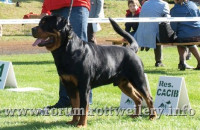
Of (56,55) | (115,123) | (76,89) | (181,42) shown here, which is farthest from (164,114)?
(181,42)

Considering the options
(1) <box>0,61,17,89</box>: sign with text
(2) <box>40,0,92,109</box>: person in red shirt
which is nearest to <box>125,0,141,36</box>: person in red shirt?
(1) <box>0,61,17,89</box>: sign with text

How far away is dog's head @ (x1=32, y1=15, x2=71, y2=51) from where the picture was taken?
5.29 metres

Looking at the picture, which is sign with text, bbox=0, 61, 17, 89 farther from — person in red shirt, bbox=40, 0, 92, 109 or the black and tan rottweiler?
the black and tan rottweiler

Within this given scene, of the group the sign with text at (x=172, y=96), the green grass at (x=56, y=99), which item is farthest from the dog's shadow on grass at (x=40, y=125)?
the sign with text at (x=172, y=96)

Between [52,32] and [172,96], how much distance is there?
1903mm

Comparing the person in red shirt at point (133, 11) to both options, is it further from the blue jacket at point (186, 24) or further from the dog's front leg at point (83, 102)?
the dog's front leg at point (83, 102)

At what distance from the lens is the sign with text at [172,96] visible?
6.24m

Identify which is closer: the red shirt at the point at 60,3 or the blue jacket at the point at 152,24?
the red shirt at the point at 60,3

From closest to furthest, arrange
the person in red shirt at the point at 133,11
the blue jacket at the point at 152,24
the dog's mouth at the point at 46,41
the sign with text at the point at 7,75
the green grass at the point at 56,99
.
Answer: the dog's mouth at the point at 46,41 → the green grass at the point at 56,99 → the sign with text at the point at 7,75 → the blue jacket at the point at 152,24 → the person in red shirt at the point at 133,11

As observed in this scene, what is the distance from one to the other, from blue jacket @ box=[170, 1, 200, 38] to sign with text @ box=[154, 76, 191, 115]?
524cm

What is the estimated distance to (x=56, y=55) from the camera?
17.9 feet

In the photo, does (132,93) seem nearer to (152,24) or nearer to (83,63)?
(83,63)

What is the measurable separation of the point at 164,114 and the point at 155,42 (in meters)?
5.62

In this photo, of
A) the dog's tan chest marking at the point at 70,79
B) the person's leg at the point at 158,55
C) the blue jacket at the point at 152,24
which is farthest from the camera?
the person's leg at the point at 158,55
